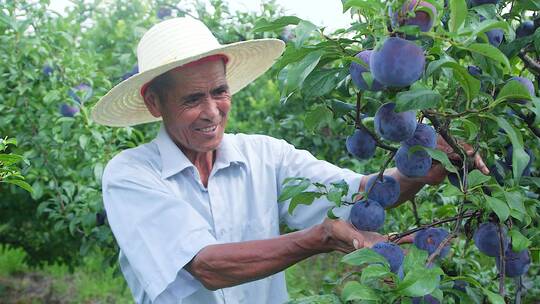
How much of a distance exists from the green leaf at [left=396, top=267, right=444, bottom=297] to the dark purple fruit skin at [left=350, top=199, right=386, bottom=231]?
25cm

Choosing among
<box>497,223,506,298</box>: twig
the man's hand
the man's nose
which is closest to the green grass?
the man's nose

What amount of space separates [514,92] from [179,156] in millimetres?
1171

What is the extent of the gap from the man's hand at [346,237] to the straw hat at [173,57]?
726mm

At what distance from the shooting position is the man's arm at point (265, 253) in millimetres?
1677

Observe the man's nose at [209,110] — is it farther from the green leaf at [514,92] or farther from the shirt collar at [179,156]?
the green leaf at [514,92]

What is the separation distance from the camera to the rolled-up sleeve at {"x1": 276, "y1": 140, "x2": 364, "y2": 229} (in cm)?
224

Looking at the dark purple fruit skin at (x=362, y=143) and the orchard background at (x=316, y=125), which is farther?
the dark purple fruit skin at (x=362, y=143)

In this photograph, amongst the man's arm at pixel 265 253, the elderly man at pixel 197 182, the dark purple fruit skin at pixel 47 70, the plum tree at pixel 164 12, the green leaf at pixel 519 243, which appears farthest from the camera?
the plum tree at pixel 164 12

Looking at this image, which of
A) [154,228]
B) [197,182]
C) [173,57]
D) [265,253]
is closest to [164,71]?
[173,57]

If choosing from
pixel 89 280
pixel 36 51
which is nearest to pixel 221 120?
pixel 36 51

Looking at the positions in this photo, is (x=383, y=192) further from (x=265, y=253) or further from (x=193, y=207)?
(x=193, y=207)

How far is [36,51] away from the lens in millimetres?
3709

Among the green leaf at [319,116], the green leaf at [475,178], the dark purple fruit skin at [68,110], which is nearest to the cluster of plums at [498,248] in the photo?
the green leaf at [475,178]

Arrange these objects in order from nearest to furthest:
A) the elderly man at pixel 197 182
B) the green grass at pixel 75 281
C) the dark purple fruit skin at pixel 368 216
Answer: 1. the dark purple fruit skin at pixel 368 216
2. the elderly man at pixel 197 182
3. the green grass at pixel 75 281
